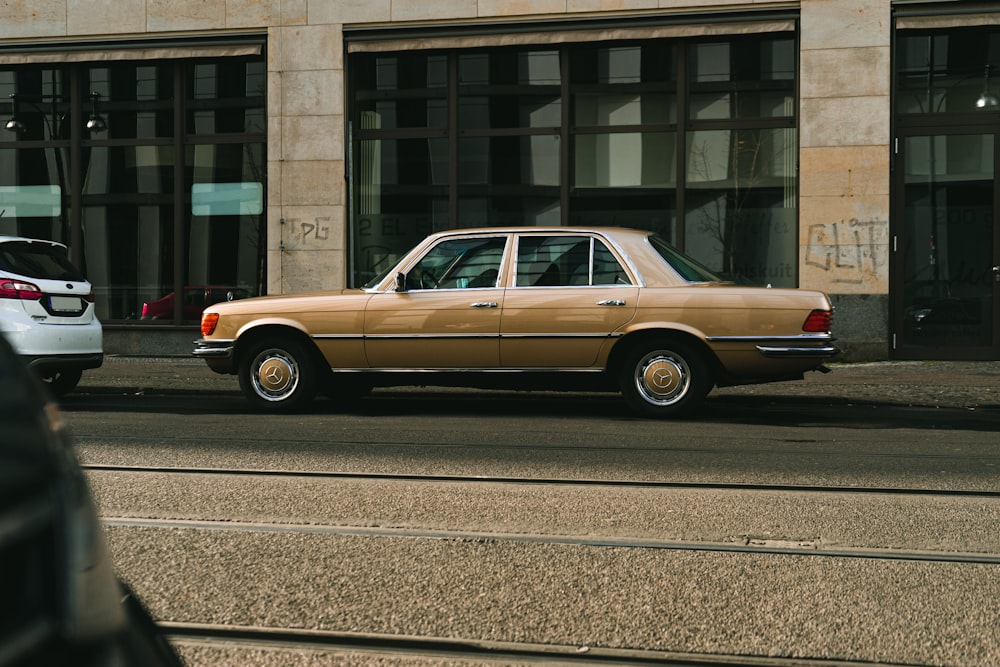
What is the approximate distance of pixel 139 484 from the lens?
5742 mm

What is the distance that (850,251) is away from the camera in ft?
46.0

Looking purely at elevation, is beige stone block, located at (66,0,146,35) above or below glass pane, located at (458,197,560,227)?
above

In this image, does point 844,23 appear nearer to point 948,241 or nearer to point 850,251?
point 850,251

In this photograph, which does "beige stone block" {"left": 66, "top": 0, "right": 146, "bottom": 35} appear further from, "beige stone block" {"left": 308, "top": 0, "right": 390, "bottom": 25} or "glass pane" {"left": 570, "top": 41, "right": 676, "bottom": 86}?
"glass pane" {"left": 570, "top": 41, "right": 676, "bottom": 86}

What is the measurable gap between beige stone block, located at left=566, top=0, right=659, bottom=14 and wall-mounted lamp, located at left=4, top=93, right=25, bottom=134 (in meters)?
8.37

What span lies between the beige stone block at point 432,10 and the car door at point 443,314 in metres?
6.63

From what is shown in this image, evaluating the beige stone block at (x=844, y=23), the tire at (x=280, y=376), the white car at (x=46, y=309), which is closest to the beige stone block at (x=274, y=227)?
the white car at (x=46, y=309)

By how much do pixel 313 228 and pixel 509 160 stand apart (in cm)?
287

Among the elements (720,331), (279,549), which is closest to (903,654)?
(279,549)

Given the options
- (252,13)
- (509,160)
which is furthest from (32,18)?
(509,160)

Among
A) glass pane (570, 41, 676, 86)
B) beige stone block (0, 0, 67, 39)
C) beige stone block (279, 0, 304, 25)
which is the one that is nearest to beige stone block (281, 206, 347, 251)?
beige stone block (279, 0, 304, 25)

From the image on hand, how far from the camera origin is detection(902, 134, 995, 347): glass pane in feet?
45.5

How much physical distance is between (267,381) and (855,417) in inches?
193

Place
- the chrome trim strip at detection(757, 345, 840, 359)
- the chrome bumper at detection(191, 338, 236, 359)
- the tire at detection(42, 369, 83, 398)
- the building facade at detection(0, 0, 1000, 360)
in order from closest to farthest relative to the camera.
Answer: the chrome trim strip at detection(757, 345, 840, 359)
the chrome bumper at detection(191, 338, 236, 359)
the tire at detection(42, 369, 83, 398)
the building facade at detection(0, 0, 1000, 360)
